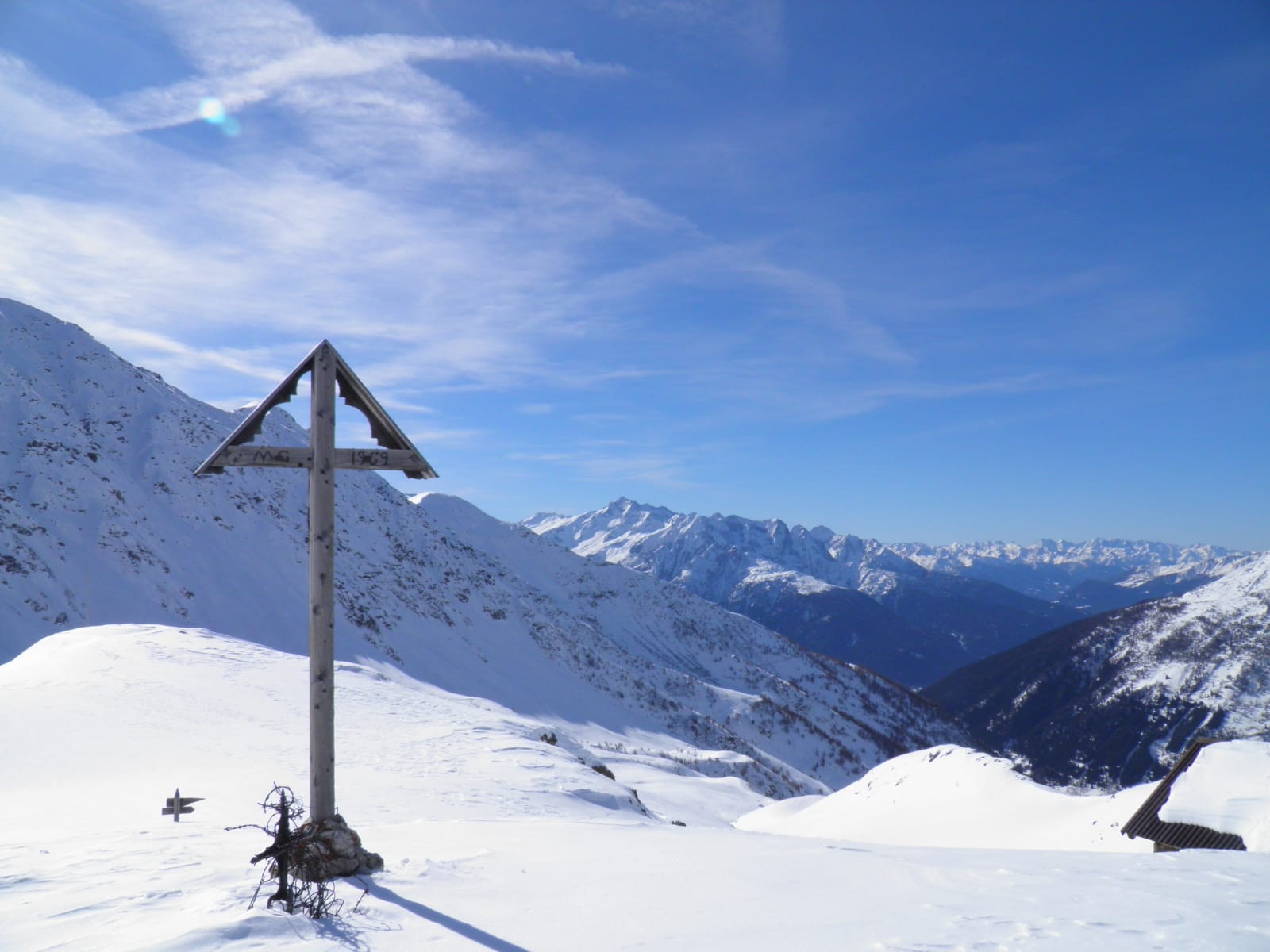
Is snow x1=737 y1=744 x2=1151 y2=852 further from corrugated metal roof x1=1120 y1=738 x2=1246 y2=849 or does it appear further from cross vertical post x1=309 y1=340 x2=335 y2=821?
cross vertical post x1=309 y1=340 x2=335 y2=821

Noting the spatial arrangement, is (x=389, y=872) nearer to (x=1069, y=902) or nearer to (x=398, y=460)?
(x=398, y=460)

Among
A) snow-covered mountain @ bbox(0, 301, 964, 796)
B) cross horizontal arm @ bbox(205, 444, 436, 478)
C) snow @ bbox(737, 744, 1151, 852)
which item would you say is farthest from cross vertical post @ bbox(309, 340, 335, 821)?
snow-covered mountain @ bbox(0, 301, 964, 796)

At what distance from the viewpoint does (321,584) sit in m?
8.23

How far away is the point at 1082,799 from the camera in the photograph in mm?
26156

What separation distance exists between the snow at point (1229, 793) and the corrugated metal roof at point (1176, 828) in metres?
0.61

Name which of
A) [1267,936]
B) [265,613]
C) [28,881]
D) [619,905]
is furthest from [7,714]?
[265,613]

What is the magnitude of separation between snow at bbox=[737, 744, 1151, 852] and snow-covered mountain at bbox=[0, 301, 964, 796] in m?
39.8

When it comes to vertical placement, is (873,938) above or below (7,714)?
above

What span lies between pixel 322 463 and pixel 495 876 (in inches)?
193

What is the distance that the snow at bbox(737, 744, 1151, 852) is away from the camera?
2395 centimetres

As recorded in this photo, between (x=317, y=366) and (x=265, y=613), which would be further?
(x=265, y=613)

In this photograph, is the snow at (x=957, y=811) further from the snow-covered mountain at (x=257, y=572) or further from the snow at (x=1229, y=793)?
Answer: the snow-covered mountain at (x=257, y=572)

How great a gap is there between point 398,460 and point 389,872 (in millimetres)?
4431

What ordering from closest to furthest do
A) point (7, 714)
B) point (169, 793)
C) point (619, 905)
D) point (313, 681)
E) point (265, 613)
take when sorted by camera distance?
point (619, 905) < point (313, 681) < point (169, 793) < point (7, 714) < point (265, 613)
